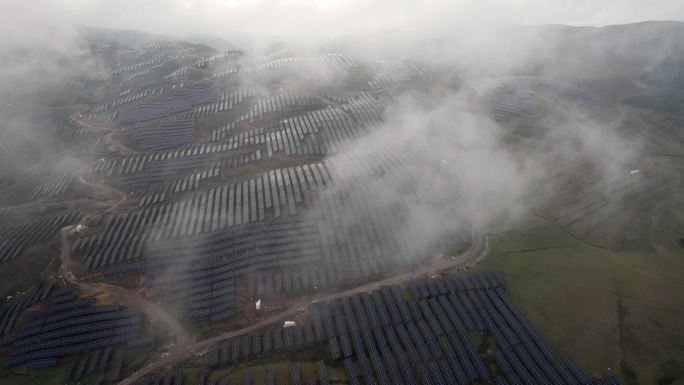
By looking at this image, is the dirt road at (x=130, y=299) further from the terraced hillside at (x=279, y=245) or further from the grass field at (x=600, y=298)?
the grass field at (x=600, y=298)

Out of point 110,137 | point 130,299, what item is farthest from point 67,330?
point 110,137

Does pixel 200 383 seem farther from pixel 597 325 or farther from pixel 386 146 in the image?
pixel 386 146

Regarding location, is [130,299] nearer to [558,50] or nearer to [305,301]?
[305,301]

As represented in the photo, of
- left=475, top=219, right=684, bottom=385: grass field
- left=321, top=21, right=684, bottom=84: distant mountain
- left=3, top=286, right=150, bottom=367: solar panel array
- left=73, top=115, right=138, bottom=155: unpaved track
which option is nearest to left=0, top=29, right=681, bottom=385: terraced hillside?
left=3, top=286, right=150, bottom=367: solar panel array

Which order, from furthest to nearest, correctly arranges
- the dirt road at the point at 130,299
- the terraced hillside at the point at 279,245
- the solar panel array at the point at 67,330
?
the dirt road at the point at 130,299, the solar panel array at the point at 67,330, the terraced hillside at the point at 279,245

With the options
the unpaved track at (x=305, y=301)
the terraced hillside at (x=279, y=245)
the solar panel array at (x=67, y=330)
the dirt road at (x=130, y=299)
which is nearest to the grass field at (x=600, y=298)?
the unpaved track at (x=305, y=301)

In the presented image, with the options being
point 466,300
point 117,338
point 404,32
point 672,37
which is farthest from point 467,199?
point 404,32

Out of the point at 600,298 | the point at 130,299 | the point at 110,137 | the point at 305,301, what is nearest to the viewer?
the point at 600,298
